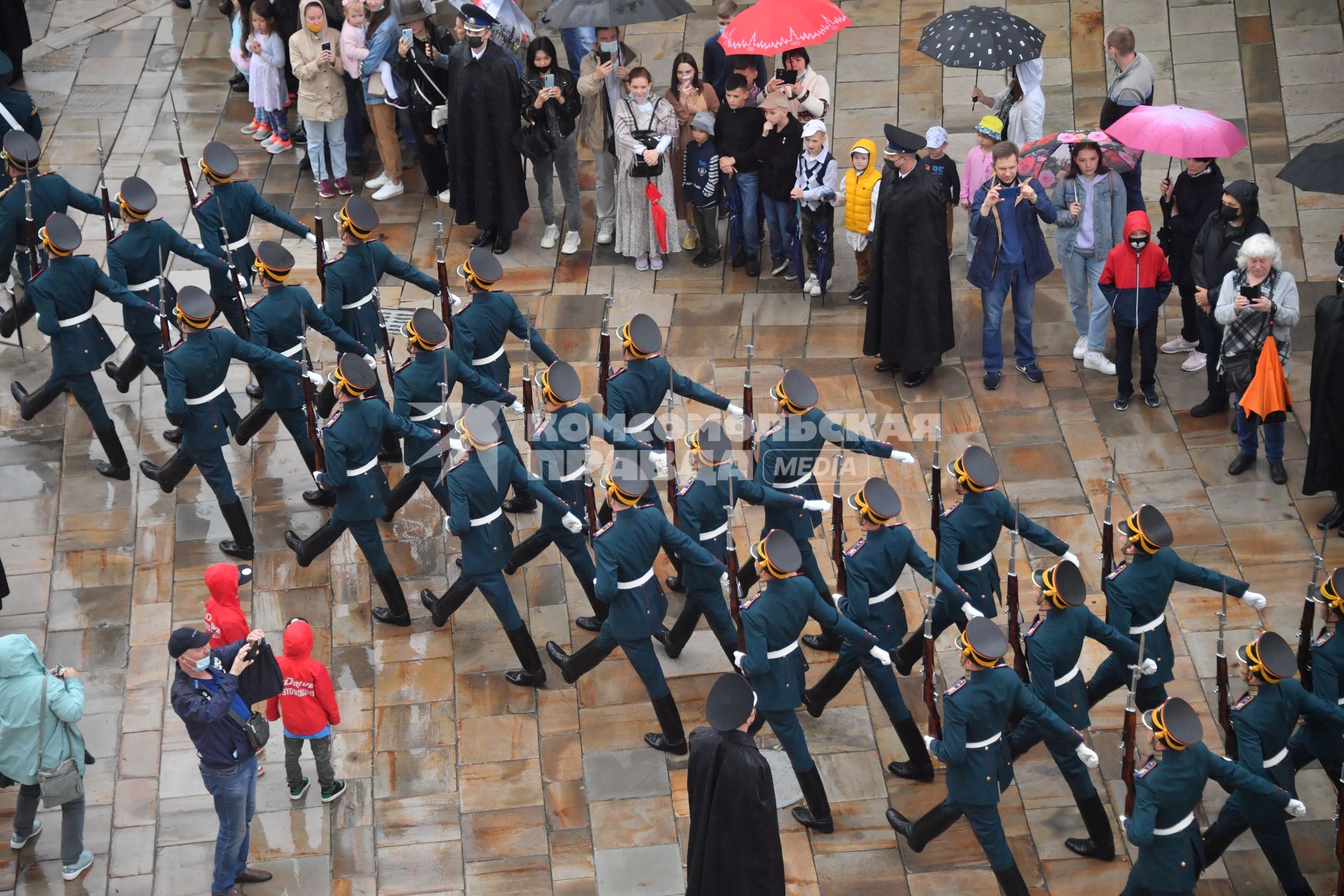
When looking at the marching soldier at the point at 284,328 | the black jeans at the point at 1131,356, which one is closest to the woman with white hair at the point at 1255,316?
the black jeans at the point at 1131,356

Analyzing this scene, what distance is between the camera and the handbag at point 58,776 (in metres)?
7.67

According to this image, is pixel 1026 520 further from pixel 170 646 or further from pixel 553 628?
pixel 170 646

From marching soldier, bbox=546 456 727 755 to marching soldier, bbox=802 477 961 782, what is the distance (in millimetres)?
727

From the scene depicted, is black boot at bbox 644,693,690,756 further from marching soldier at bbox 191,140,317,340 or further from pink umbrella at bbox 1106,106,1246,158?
pink umbrella at bbox 1106,106,1246,158

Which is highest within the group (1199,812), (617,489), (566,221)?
(617,489)

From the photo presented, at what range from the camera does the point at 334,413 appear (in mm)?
8969

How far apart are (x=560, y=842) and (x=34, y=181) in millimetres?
5728

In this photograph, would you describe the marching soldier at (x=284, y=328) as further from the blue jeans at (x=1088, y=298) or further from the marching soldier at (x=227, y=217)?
the blue jeans at (x=1088, y=298)

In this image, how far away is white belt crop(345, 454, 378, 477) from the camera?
8938 millimetres

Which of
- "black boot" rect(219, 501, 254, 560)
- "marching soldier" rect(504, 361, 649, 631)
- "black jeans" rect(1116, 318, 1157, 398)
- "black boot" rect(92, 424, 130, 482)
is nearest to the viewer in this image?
"marching soldier" rect(504, 361, 649, 631)

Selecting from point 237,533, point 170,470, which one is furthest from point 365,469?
point 170,470

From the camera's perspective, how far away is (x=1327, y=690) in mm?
7914

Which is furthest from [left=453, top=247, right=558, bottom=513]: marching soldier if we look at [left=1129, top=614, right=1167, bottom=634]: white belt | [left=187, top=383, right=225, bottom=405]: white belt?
[left=1129, top=614, right=1167, bottom=634]: white belt

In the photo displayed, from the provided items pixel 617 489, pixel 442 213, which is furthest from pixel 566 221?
pixel 617 489
